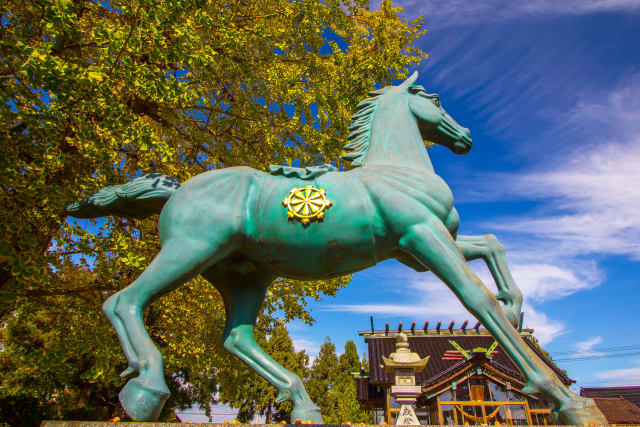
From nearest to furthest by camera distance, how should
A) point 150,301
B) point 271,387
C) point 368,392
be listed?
1. point 150,301
2. point 368,392
3. point 271,387

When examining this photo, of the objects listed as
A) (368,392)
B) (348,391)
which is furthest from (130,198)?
(348,391)

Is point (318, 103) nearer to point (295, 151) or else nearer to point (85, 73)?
point (295, 151)

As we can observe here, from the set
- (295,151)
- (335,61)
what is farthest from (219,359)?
(335,61)

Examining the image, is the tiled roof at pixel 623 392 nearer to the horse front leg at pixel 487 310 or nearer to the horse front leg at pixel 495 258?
the horse front leg at pixel 495 258

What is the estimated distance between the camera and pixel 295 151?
9148 millimetres

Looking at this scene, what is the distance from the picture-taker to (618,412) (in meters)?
19.0

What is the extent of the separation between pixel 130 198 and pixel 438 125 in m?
2.39

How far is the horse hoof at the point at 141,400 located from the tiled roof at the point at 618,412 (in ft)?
71.9

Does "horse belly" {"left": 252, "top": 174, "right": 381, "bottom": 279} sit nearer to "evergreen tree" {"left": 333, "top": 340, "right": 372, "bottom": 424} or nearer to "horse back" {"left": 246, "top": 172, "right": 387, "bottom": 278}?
"horse back" {"left": 246, "top": 172, "right": 387, "bottom": 278}

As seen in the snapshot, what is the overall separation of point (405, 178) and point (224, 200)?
118cm

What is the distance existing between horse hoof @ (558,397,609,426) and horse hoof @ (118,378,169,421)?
2049 millimetres

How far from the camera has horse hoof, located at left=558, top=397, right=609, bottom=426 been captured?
1.91 metres

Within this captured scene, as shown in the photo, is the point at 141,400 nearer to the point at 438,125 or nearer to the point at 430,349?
the point at 438,125

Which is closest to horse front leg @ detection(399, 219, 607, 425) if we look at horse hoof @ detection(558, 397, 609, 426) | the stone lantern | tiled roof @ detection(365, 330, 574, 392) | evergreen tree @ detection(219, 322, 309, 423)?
horse hoof @ detection(558, 397, 609, 426)
